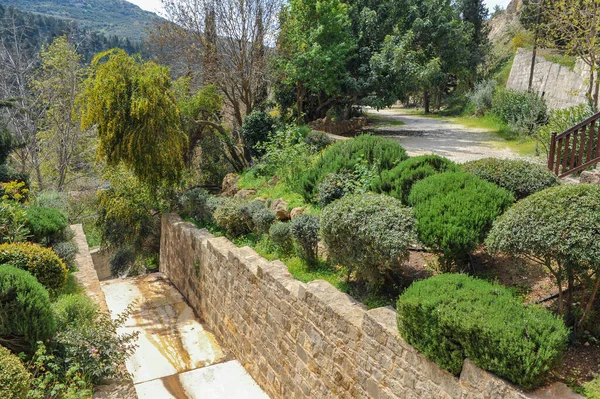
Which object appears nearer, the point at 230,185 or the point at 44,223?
the point at 44,223

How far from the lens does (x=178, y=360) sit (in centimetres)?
821

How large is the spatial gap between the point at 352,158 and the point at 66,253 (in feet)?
18.6

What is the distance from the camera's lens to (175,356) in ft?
27.3

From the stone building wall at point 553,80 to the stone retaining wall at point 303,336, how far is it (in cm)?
1417

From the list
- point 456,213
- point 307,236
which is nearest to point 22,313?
point 307,236

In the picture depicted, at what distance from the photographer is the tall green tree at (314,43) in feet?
53.3

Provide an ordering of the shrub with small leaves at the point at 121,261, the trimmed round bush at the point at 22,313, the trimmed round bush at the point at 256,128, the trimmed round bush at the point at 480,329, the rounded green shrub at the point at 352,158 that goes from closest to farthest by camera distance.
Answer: the trimmed round bush at the point at 480,329 → the trimmed round bush at the point at 22,313 → the rounded green shrub at the point at 352,158 → the shrub with small leaves at the point at 121,261 → the trimmed round bush at the point at 256,128

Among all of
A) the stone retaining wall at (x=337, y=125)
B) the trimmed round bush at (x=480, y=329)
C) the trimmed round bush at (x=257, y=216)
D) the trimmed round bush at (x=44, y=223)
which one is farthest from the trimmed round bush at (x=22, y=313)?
the stone retaining wall at (x=337, y=125)

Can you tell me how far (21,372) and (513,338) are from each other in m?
4.15

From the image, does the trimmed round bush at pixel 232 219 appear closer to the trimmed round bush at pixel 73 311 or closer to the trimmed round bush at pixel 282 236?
the trimmed round bush at pixel 282 236

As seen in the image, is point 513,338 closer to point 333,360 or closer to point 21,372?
point 333,360

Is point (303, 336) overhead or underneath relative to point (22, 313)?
underneath

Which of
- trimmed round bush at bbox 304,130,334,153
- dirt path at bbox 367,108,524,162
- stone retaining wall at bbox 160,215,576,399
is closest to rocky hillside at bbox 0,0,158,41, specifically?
dirt path at bbox 367,108,524,162

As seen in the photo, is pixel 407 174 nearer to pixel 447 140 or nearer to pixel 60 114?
pixel 447 140
